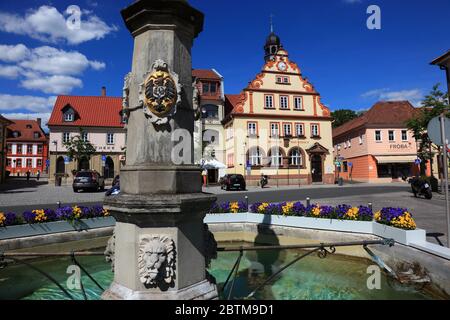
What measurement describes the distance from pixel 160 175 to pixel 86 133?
4022cm

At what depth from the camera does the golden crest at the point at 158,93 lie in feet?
13.2

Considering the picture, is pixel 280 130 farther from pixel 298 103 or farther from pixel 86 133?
pixel 86 133

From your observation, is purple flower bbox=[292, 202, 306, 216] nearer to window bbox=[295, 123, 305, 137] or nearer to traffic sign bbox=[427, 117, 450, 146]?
traffic sign bbox=[427, 117, 450, 146]

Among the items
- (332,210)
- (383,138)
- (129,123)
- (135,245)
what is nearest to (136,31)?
(129,123)

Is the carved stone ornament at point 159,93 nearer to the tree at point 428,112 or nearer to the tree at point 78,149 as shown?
the tree at point 428,112

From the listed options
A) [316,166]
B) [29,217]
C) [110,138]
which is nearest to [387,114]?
[316,166]

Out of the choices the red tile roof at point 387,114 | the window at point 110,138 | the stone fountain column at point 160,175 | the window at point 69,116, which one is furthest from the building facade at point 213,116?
the stone fountain column at point 160,175

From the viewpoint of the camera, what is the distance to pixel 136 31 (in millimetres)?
4348

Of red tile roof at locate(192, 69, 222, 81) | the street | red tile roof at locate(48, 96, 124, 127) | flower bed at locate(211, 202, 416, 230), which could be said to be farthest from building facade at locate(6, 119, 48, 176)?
flower bed at locate(211, 202, 416, 230)

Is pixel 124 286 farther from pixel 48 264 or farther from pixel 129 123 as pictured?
pixel 48 264

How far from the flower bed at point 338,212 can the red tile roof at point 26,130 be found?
237ft

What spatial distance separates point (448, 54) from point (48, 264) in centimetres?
2893

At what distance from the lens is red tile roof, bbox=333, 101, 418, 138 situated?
129 feet

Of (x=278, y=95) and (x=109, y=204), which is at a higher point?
(x=278, y=95)
